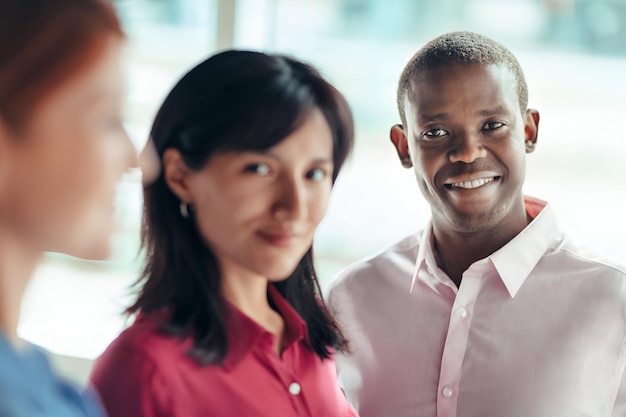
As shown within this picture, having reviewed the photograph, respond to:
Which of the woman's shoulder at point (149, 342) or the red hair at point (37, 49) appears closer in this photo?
the red hair at point (37, 49)

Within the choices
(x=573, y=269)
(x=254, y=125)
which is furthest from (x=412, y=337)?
(x=254, y=125)

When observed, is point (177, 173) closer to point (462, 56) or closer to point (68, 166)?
point (68, 166)

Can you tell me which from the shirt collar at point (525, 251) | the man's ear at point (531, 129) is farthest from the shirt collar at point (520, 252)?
the man's ear at point (531, 129)

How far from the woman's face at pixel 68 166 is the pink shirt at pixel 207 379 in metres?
0.23

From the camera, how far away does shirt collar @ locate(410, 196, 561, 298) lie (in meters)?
1.58

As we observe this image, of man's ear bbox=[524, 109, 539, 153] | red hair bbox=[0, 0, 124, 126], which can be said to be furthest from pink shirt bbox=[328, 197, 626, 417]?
red hair bbox=[0, 0, 124, 126]

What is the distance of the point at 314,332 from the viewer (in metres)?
1.28

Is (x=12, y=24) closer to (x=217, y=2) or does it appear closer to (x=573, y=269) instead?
(x=573, y=269)

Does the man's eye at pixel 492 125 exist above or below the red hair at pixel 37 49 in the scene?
below

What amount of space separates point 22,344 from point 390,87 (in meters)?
2.26

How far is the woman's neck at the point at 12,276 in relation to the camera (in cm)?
82

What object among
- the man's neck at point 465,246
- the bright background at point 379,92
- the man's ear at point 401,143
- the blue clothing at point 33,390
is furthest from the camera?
the bright background at point 379,92

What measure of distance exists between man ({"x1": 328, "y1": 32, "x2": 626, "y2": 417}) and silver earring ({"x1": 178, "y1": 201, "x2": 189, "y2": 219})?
61cm

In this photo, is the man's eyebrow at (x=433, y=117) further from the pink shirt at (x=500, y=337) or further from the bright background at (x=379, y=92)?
the bright background at (x=379, y=92)
